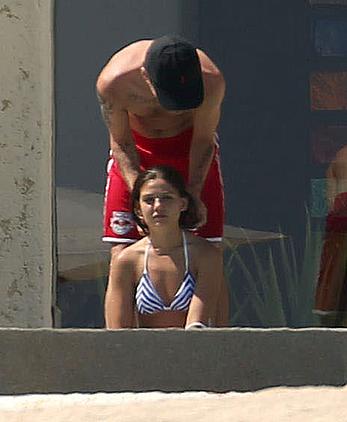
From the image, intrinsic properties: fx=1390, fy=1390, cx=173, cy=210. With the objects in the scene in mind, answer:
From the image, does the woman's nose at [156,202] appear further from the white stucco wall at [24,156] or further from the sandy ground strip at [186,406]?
the sandy ground strip at [186,406]

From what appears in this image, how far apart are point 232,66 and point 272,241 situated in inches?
30.4

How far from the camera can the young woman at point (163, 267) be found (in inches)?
188

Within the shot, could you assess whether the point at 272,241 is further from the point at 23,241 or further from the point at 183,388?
the point at 183,388

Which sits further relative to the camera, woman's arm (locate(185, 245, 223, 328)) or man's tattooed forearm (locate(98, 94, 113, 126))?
man's tattooed forearm (locate(98, 94, 113, 126))

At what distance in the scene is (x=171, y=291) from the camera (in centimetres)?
480

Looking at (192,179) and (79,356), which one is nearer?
(79,356)

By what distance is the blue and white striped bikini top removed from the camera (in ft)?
15.6

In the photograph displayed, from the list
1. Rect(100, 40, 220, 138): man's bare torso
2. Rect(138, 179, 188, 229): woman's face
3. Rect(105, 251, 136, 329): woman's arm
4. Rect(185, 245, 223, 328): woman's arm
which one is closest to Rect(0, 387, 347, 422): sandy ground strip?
Rect(185, 245, 223, 328): woman's arm

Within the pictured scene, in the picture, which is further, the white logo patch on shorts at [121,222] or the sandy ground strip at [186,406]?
the white logo patch on shorts at [121,222]

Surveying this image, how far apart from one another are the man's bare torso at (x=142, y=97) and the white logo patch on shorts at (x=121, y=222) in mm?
301

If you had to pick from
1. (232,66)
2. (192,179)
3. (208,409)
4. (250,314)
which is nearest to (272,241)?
(250,314)

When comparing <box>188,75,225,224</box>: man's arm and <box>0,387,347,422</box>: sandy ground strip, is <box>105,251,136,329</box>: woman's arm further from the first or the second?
<box>0,387,347,422</box>: sandy ground strip

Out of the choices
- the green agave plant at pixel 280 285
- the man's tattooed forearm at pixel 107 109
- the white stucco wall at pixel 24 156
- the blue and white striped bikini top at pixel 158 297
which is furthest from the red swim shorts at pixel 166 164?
the green agave plant at pixel 280 285

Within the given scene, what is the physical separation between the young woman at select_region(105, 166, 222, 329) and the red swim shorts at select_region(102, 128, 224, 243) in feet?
0.31
